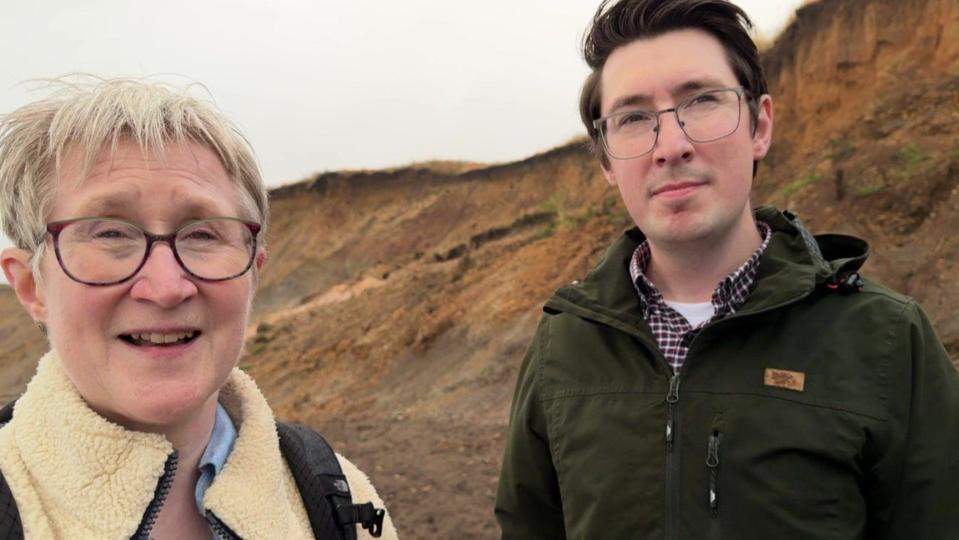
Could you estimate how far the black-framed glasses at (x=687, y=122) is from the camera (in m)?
2.14

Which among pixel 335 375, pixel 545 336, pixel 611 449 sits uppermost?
pixel 545 336

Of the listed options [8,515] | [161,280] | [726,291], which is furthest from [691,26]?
[8,515]

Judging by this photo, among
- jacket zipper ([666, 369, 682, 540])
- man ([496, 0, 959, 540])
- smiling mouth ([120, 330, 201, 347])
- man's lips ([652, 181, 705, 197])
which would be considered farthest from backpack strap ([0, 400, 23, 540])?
man's lips ([652, 181, 705, 197])

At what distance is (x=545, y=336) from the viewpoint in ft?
8.12

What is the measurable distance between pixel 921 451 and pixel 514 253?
15.5 meters

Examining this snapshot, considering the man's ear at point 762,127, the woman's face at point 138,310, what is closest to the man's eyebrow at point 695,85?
the man's ear at point 762,127

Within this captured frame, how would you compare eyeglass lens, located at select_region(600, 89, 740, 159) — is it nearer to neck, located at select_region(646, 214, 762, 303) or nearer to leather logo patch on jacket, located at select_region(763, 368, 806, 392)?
neck, located at select_region(646, 214, 762, 303)

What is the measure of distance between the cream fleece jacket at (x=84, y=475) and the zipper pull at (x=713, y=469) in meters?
1.08

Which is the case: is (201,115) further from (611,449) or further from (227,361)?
(611,449)

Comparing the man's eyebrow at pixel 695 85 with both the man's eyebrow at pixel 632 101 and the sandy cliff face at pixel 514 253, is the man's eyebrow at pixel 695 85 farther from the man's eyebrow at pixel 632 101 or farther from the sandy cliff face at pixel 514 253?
the sandy cliff face at pixel 514 253

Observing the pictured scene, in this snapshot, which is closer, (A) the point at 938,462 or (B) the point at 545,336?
(A) the point at 938,462

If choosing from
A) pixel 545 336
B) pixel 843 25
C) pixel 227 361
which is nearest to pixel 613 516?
pixel 545 336

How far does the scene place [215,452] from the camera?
1744mm

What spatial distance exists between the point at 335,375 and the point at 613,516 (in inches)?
592
